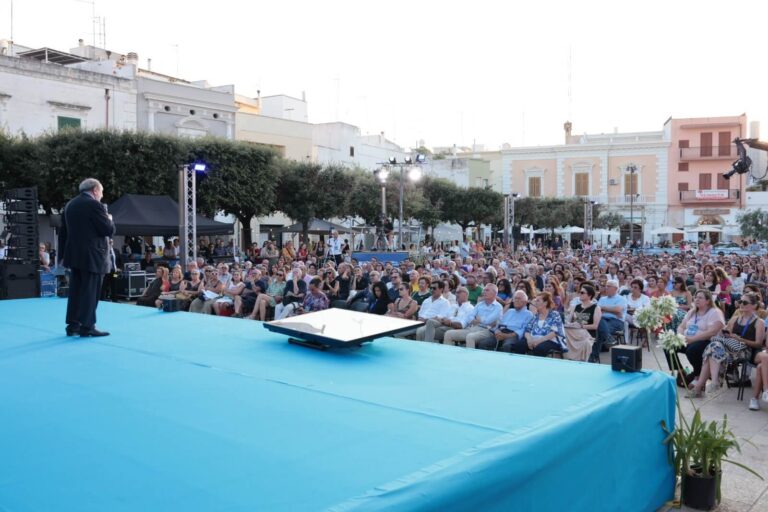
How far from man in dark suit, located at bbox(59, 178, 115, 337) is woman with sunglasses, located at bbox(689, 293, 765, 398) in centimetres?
532

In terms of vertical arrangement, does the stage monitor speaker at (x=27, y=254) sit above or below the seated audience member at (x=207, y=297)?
above

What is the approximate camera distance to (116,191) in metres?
20.0

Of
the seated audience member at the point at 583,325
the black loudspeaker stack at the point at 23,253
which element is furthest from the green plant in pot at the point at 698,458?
the black loudspeaker stack at the point at 23,253

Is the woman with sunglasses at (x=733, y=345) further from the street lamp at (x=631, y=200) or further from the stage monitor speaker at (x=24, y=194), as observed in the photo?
the street lamp at (x=631, y=200)

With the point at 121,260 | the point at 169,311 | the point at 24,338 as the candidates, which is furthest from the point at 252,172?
the point at 24,338

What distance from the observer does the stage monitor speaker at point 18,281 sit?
794cm

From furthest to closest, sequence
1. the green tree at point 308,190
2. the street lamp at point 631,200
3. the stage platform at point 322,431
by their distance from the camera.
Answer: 1. the street lamp at point 631,200
2. the green tree at point 308,190
3. the stage platform at point 322,431

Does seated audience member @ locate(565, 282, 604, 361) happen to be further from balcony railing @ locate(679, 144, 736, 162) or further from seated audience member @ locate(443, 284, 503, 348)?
balcony railing @ locate(679, 144, 736, 162)

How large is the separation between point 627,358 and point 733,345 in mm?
3265

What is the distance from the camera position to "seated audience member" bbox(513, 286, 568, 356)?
21.3 feet

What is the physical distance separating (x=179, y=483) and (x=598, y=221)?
4455 centimetres

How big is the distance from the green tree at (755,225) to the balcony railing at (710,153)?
11.7 m

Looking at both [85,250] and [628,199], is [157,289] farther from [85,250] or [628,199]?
[628,199]

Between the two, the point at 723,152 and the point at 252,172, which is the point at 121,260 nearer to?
the point at 252,172
